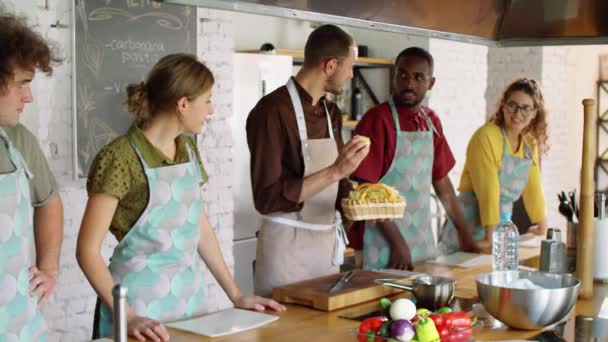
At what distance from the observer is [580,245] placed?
287 cm

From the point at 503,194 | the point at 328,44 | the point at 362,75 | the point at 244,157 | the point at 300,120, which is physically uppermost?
the point at 362,75

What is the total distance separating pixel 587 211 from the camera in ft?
9.15

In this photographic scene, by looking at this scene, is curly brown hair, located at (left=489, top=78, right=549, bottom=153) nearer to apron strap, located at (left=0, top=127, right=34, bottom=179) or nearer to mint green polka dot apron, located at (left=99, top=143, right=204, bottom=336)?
mint green polka dot apron, located at (left=99, top=143, right=204, bottom=336)

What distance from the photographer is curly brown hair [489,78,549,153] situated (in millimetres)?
4105

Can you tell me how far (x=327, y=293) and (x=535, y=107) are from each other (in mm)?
2010

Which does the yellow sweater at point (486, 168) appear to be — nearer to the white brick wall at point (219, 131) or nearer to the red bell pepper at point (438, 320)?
the white brick wall at point (219, 131)

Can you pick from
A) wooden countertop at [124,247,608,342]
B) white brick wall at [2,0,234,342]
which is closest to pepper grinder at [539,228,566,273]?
wooden countertop at [124,247,608,342]

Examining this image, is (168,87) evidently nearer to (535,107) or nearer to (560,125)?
(535,107)

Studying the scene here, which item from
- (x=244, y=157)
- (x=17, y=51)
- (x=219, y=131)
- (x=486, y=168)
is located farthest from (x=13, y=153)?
(x=244, y=157)

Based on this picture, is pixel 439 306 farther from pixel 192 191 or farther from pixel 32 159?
pixel 32 159

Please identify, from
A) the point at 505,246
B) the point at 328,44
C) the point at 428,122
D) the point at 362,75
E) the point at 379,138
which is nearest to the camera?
the point at 505,246

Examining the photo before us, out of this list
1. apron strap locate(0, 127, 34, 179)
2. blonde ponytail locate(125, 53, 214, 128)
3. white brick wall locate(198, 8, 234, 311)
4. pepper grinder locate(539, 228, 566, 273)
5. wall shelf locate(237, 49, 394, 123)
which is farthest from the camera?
wall shelf locate(237, 49, 394, 123)

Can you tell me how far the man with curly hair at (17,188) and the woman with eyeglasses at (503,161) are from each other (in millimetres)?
2160

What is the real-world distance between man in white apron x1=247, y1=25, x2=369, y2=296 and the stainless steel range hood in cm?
62
